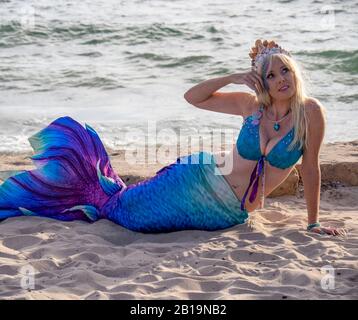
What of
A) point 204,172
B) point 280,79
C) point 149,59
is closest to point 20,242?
point 204,172

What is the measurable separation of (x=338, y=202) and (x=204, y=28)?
26.3 ft

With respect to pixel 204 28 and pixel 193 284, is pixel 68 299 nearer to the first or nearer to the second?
pixel 193 284

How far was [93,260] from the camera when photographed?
407 cm

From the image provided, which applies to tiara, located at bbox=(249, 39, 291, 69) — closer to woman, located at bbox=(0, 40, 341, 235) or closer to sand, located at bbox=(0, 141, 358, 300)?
woman, located at bbox=(0, 40, 341, 235)

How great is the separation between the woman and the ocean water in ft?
8.44

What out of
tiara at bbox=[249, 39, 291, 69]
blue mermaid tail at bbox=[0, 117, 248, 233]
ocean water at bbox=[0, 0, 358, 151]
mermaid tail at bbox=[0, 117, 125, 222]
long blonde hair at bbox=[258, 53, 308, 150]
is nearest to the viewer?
long blonde hair at bbox=[258, 53, 308, 150]

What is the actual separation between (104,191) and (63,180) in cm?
26

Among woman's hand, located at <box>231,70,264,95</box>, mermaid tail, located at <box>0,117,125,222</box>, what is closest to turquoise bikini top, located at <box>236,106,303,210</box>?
woman's hand, located at <box>231,70,264,95</box>

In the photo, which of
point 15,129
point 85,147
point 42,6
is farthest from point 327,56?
point 85,147

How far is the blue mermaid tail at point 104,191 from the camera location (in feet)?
14.9

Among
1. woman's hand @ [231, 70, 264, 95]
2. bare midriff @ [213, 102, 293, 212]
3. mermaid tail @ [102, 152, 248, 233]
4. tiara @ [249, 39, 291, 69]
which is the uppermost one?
tiara @ [249, 39, 291, 69]

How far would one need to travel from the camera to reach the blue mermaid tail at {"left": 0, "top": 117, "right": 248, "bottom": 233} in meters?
4.54

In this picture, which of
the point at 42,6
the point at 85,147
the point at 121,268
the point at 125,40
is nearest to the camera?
the point at 121,268

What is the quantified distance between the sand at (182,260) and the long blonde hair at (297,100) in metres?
0.55
